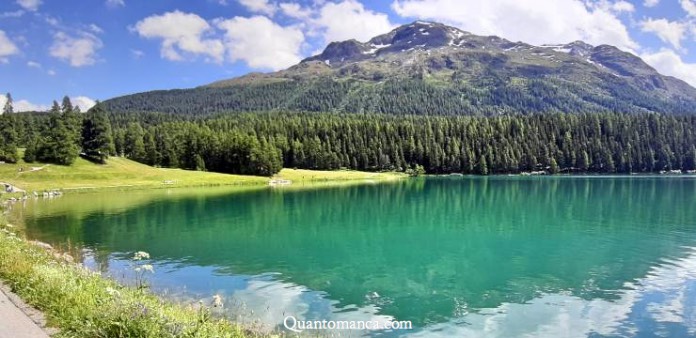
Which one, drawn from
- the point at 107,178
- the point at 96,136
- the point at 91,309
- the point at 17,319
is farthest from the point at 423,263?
the point at 96,136

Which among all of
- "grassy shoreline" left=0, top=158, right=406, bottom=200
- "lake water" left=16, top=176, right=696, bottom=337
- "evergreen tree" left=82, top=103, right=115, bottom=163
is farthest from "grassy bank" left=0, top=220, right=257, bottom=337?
"evergreen tree" left=82, top=103, right=115, bottom=163

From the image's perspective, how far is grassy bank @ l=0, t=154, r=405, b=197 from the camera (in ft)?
389

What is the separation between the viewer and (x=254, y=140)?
170 m

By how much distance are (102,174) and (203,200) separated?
5185 centimetres

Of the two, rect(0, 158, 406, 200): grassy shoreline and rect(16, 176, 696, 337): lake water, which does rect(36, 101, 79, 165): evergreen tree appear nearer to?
rect(0, 158, 406, 200): grassy shoreline

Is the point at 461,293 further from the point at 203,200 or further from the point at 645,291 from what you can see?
the point at 203,200

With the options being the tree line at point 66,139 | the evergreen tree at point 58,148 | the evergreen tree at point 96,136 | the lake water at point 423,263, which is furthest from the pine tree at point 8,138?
the lake water at point 423,263

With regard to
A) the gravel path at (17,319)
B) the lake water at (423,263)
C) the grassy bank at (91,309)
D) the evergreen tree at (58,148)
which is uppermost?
the evergreen tree at (58,148)

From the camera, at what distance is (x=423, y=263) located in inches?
1502

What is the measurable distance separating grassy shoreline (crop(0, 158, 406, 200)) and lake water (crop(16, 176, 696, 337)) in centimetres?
4792

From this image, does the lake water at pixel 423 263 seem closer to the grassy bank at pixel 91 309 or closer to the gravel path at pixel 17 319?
the grassy bank at pixel 91 309

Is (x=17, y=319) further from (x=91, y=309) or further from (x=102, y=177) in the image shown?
(x=102, y=177)

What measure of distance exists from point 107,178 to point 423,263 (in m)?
116

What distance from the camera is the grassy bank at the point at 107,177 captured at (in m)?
118
